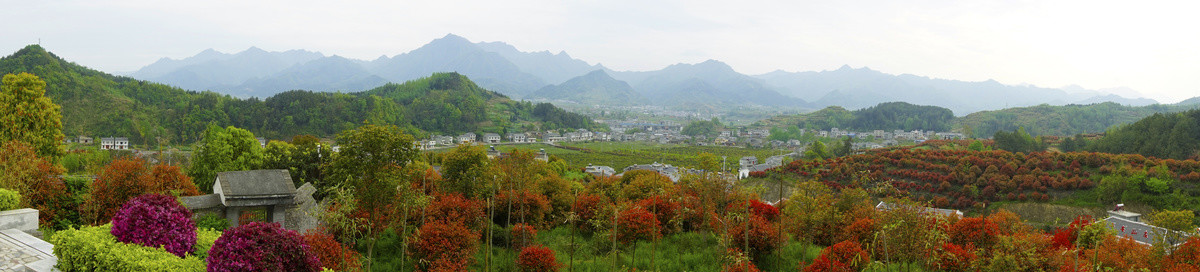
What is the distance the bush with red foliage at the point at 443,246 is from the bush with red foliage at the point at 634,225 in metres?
2.23

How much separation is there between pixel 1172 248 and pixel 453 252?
9.54 meters

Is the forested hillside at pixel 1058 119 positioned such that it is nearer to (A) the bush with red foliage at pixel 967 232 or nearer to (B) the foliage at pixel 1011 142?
(B) the foliage at pixel 1011 142

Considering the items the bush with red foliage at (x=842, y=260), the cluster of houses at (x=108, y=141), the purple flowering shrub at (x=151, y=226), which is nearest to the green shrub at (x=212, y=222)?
the purple flowering shrub at (x=151, y=226)

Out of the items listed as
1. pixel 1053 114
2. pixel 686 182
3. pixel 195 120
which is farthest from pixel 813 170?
pixel 1053 114

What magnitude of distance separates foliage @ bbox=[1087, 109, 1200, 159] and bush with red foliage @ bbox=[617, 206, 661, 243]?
47.5 metres

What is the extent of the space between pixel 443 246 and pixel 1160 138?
54.3m

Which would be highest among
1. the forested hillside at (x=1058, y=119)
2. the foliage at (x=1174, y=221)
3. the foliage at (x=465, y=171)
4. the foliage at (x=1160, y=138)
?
the forested hillside at (x=1058, y=119)

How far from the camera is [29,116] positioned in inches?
535

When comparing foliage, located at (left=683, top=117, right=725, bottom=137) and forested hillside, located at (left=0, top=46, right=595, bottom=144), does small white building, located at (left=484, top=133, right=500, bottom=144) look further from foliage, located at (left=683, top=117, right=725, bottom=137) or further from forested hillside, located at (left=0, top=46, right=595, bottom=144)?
foliage, located at (left=683, top=117, right=725, bottom=137)

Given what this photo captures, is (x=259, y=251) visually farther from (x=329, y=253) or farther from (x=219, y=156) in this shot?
(x=219, y=156)

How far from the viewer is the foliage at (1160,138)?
39.8m

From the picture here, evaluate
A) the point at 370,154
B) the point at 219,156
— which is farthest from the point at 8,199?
the point at 219,156

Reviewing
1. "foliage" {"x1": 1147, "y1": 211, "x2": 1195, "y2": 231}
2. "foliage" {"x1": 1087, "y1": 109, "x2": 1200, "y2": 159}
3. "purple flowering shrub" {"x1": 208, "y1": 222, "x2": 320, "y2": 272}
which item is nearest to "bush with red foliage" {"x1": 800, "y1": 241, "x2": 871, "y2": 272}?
"foliage" {"x1": 1147, "y1": 211, "x2": 1195, "y2": 231}

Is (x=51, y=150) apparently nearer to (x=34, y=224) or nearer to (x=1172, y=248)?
(x=34, y=224)
